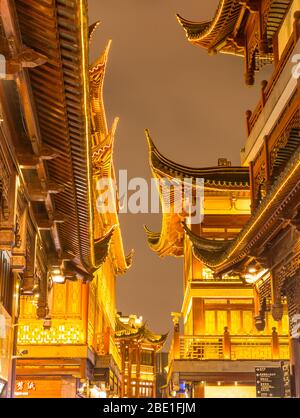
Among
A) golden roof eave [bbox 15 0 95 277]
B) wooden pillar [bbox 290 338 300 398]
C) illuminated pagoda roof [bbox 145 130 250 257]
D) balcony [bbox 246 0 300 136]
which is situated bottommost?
wooden pillar [bbox 290 338 300 398]

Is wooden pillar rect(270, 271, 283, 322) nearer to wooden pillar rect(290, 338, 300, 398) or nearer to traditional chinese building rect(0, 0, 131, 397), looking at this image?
wooden pillar rect(290, 338, 300, 398)

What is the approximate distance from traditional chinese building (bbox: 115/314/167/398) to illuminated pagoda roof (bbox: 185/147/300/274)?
34.9 meters

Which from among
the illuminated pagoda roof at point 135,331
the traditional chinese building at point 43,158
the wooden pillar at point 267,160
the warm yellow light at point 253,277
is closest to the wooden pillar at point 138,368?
the illuminated pagoda roof at point 135,331

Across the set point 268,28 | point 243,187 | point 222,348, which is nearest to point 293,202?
point 268,28

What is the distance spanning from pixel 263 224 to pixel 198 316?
19.7 m

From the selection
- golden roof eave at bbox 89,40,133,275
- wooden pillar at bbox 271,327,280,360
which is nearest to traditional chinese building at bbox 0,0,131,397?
wooden pillar at bbox 271,327,280,360

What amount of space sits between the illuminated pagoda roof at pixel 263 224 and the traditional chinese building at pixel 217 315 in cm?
868

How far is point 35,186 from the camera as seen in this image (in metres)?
13.5

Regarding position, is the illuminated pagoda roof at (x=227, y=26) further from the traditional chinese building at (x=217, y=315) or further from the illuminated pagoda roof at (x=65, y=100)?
the traditional chinese building at (x=217, y=315)

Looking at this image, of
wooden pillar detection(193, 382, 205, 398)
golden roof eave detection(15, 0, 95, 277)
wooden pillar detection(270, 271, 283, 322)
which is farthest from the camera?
wooden pillar detection(193, 382, 205, 398)

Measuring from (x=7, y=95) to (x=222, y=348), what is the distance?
1941cm

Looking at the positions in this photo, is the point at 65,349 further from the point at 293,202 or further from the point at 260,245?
the point at 293,202

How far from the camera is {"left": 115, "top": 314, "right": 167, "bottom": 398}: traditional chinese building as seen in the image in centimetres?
5438

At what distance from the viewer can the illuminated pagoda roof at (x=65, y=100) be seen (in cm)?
811
